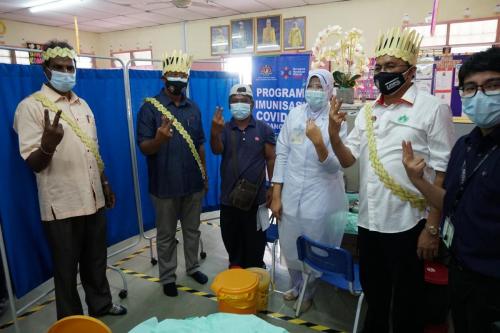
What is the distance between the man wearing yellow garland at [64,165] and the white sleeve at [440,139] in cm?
187

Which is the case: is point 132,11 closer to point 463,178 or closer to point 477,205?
point 463,178

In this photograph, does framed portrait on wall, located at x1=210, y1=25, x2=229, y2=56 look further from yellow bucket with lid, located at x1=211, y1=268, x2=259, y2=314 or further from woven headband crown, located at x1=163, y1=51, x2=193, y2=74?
yellow bucket with lid, located at x1=211, y1=268, x2=259, y2=314

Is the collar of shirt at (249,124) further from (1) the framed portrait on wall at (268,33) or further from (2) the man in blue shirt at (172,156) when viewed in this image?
(1) the framed portrait on wall at (268,33)

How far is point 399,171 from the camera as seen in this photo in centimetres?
174

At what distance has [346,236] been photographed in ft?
9.39

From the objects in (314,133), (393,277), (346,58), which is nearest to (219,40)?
(346,58)

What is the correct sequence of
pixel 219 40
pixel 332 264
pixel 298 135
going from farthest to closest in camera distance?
1. pixel 219 40
2. pixel 298 135
3. pixel 332 264

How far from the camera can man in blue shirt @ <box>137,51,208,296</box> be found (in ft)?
8.27

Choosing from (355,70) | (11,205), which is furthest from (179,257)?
(355,70)

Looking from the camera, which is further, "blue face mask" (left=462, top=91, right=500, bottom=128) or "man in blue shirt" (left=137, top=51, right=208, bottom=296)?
"man in blue shirt" (left=137, top=51, right=208, bottom=296)

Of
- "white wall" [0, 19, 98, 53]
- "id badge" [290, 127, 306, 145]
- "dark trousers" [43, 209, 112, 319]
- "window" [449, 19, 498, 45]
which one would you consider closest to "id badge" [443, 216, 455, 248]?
"id badge" [290, 127, 306, 145]

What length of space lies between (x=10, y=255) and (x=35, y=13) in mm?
7850

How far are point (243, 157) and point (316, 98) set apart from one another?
0.71 metres

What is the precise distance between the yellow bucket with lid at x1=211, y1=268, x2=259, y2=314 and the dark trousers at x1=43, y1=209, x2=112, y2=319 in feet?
2.73
